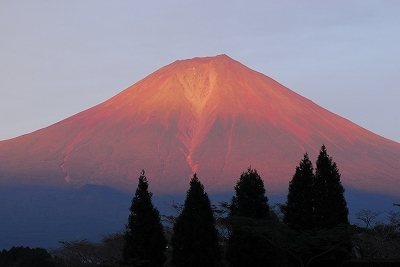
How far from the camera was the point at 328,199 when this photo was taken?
1198 inches

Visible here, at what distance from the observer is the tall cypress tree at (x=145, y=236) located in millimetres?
29078

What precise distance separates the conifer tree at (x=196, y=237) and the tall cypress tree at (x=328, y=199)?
3960mm

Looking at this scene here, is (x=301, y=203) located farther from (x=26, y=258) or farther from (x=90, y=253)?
(x=26, y=258)

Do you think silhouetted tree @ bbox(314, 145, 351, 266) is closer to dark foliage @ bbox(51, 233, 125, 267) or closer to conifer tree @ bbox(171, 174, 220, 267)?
conifer tree @ bbox(171, 174, 220, 267)

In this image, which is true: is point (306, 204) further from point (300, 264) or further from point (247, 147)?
point (247, 147)

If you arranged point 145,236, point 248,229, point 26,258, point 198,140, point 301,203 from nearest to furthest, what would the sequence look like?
1. point 145,236
2. point 248,229
3. point 301,203
4. point 26,258
5. point 198,140

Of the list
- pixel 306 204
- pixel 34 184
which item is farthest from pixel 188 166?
pixel 306 204

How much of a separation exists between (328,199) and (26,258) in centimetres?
1981

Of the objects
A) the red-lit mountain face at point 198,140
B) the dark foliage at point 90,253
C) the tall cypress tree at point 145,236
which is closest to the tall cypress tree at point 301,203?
the tall cypress tree at point 145,236

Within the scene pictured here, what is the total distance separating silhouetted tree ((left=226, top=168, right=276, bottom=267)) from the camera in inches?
1199

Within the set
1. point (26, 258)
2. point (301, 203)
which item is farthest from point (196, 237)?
point (26, 258)

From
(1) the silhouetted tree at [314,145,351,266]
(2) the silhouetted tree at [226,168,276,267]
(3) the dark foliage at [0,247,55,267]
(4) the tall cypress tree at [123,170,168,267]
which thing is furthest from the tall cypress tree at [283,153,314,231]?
(3) the dark foliage at [0,247,55,267]

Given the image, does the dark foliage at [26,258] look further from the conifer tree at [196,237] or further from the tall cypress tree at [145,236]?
the conifer tree at [196,237]

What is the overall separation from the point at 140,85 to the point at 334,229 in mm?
96069
